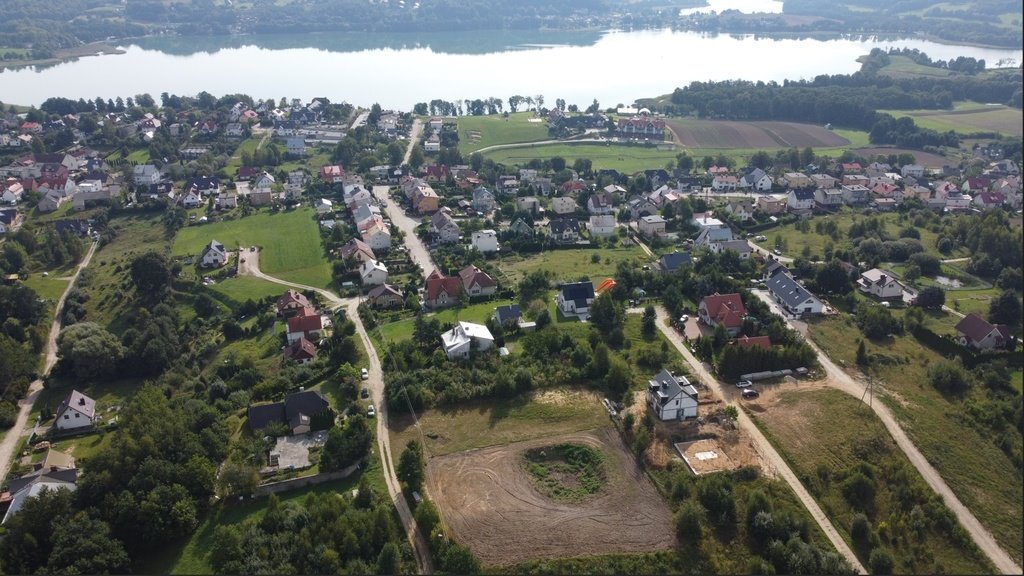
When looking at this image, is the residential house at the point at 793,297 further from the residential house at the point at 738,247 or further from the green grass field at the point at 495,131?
the green grass field at the point at 495,131

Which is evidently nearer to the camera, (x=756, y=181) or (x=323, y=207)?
(x=323, y=207)

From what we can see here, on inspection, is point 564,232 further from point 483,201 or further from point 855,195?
point 855,195

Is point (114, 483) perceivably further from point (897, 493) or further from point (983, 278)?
point (983, 278)

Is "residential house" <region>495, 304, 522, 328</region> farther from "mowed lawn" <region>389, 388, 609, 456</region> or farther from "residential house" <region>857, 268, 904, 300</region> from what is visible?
"residential house" <region>857, 268, 904, 300</region>

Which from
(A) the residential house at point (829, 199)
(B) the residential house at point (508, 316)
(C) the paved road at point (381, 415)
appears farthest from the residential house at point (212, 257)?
(A) the residential house at point (829, 199)

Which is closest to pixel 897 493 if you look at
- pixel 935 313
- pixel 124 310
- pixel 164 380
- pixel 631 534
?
pixel 631 534

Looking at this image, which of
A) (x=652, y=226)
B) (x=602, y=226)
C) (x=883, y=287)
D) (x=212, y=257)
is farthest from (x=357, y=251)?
(x=883, y=287)

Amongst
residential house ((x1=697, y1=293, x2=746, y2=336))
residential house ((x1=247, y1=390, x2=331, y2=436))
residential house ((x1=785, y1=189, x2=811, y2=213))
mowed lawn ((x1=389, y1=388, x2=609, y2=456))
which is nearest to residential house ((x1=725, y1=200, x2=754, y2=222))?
residential house ((x1=785, y1=189, x2=811, y2=213))
